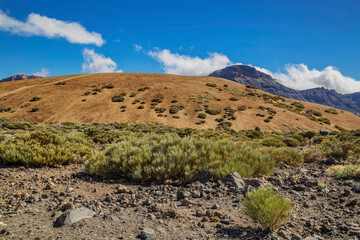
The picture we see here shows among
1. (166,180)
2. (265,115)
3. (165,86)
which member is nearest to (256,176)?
(166,180)

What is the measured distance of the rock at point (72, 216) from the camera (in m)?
3.43

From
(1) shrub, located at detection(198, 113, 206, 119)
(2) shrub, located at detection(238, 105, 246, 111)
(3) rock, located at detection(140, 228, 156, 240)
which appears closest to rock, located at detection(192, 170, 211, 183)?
(3) rock, located at detection(140, 228, 156, 240)

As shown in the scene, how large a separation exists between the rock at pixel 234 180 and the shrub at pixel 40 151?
17.5 feet

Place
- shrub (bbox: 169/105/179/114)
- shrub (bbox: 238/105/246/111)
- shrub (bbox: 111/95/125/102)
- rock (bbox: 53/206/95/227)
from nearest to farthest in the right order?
rock (bbox: 53/206/95/227)
shrub (bbox: 169/105/179/114)
shrub (bbox: 111/95/125/102)
shrub (bbox: 238/105/246/111)

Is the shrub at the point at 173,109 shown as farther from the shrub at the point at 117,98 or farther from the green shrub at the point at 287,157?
the green shrub at the point at 287,157

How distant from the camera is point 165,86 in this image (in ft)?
162

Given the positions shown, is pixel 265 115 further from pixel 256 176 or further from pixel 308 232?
pixel 308 232

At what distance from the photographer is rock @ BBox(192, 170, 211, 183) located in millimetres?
5838

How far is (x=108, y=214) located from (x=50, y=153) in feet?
15.3

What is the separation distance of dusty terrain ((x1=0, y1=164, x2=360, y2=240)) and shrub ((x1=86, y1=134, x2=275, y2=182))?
34 centimetres

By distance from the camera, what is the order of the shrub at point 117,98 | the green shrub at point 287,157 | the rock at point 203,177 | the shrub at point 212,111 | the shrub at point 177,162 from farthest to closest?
the shrub at point 117,98 < the shrub at point 212,111 < the green shrub at point 287,157 < the shrub at point 177,162 < the rock at point 203,177

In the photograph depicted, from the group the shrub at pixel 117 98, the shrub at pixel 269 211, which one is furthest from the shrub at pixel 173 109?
the shrub at pixel 269 211

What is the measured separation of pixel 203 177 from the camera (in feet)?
19.4

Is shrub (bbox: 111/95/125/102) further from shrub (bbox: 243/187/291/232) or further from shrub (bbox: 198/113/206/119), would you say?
shrub (bbox: 243/187/291/232)
